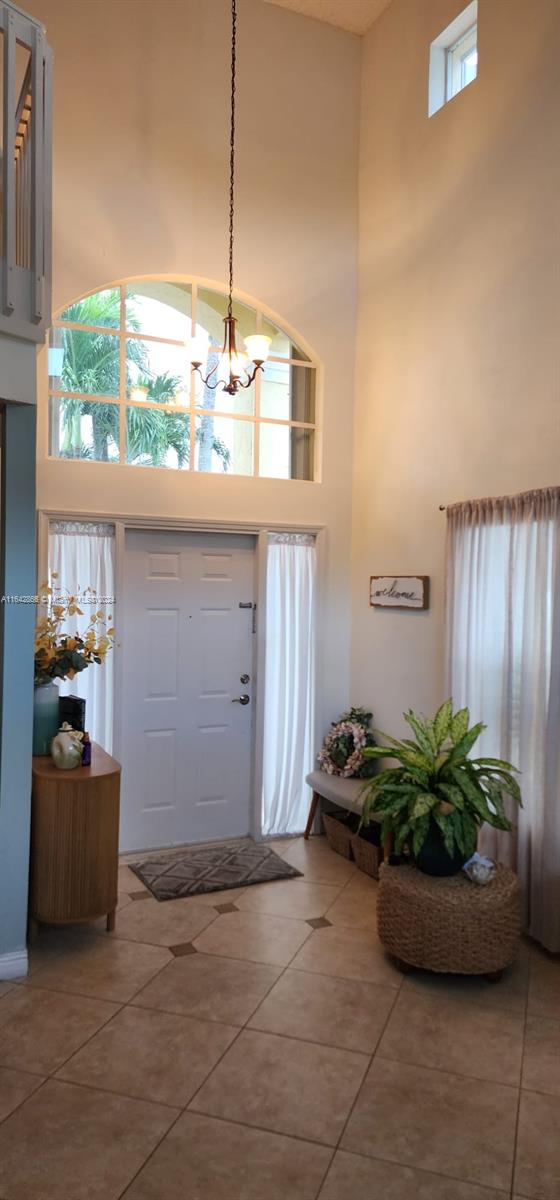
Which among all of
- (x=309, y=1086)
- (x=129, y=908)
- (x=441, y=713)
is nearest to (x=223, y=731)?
(x=129, y=908)

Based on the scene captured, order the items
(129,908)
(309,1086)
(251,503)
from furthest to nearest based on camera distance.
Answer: (251,503) → (129,908) → (309,1086)

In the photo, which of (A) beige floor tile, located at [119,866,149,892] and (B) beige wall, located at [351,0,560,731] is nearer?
(B) beige wall, located at [351,0,560,731]

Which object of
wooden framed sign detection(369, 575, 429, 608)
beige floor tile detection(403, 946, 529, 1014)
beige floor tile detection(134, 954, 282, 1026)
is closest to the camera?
beige floor tile detection(134, 954, 282, 1026)

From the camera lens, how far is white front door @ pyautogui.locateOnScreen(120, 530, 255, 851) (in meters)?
4.51

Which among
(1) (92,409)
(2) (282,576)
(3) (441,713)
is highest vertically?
(1) (92,409)

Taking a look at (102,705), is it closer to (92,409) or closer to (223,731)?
(223,731)

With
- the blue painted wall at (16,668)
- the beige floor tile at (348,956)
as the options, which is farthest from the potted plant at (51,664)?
the beige floor tile at (348,956)

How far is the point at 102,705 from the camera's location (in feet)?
14.4

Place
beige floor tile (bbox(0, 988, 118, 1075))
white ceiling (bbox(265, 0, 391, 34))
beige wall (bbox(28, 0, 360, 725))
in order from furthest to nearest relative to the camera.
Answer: white ceiling (bbox(265, 0, 391, 34))
beige wall (bbox(28, 0, 360, 725))
beige floor tile (bbox(0, 988, 118, 1075))

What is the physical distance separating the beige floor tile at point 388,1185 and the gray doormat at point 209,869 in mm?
1956

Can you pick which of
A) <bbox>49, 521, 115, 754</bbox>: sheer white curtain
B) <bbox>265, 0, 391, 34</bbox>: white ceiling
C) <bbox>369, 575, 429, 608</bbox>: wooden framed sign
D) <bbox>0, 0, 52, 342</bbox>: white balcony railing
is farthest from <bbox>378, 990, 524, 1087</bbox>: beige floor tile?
<bbox>265, 0, 391, 34</bbox>: white ceiling

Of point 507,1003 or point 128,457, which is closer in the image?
point 507,1003

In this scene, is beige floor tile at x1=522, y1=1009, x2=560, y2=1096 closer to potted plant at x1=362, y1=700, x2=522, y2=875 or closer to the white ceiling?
potted plant at x1=362, y1=700, x2=522, y2=875

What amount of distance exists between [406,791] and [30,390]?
88.6 inches
